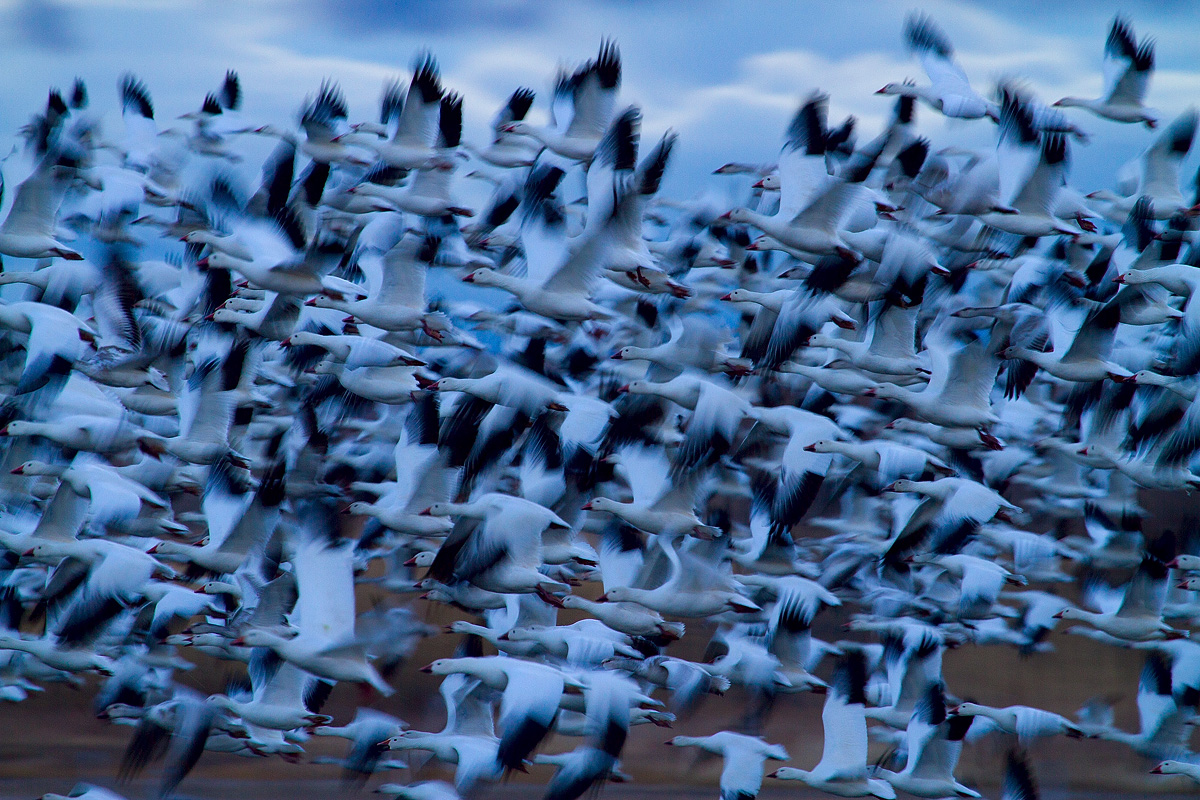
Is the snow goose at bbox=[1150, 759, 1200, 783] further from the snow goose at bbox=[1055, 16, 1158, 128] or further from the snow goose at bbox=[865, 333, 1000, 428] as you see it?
the snow goose at bbox=[1055, 16, 1158, 128]

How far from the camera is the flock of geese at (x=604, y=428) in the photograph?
830cm

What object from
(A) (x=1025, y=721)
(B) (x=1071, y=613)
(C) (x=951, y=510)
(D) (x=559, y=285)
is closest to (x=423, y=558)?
(D) (x=559, y=285)

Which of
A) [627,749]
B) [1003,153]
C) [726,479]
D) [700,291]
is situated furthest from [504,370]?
[627,749]

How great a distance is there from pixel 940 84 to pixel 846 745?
16.4 ft

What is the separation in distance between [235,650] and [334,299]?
2641 mm

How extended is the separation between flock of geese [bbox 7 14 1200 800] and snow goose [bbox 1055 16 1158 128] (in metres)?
0.03

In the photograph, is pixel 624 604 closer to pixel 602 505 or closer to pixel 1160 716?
pixel 602 505

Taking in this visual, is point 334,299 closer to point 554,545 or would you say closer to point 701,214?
point 554,545

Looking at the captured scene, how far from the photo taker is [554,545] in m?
8.98

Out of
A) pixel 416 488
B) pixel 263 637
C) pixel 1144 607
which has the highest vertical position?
pixel 416 488

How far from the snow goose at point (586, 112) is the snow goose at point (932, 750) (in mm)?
4456

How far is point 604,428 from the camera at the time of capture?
942 centimetres

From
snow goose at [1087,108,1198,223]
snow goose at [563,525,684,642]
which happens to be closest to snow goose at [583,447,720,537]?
snow goose at [563,525,684,642]

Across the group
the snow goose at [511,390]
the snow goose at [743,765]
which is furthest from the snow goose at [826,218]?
the snow goose at [743,765]
